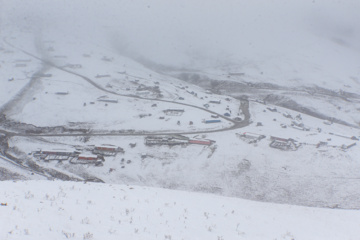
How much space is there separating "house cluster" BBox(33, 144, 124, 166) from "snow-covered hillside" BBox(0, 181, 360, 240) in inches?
1039

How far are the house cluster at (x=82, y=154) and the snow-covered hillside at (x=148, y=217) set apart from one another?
26.4 meters

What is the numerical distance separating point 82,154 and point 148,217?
108 ft

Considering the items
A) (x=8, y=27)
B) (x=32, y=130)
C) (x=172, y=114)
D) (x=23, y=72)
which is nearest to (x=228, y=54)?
(x=172, y=114)

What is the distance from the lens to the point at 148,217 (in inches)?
338

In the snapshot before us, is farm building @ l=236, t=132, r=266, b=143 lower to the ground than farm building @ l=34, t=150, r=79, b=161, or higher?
higher

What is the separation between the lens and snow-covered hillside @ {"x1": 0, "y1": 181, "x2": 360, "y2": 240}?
22.8 ft

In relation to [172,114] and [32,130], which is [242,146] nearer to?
[172,114]

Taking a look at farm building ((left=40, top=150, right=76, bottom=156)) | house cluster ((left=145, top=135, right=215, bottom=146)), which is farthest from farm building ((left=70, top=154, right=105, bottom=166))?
house cluster ((left=145, top=135, right=215, bottom=146))

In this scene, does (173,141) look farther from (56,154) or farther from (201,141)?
(56,154)

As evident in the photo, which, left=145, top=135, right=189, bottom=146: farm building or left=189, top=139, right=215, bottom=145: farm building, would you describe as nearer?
left=189, top=139, right=215, bottom=145: farm building

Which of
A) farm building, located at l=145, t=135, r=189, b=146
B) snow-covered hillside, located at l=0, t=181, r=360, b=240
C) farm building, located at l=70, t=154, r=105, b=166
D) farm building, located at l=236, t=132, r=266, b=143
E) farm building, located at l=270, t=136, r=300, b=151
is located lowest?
farm building, located at l=70, t=154, r=105, b=166

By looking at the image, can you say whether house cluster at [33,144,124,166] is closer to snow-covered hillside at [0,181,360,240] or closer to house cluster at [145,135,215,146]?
house cluster at [145,135,215,146]

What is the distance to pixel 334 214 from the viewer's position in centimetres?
1142

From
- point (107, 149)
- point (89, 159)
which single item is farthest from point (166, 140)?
point (89, 159)
